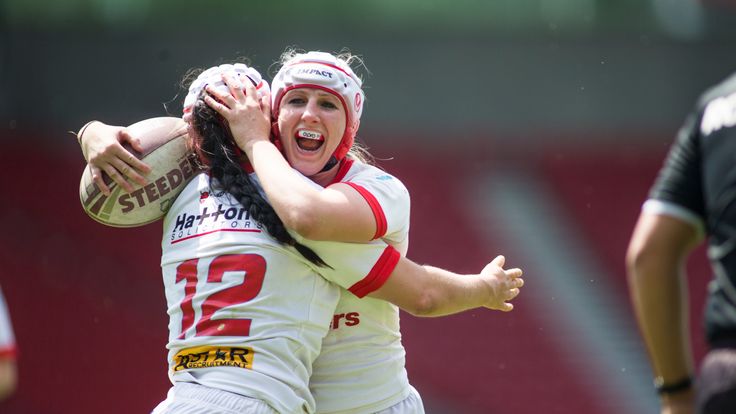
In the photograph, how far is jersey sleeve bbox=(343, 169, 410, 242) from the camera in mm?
3000

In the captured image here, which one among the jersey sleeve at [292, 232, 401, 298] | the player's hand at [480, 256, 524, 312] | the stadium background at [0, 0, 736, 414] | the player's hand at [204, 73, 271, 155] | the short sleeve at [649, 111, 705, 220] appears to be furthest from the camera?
the stadium background at [0, 0, 736, 414]

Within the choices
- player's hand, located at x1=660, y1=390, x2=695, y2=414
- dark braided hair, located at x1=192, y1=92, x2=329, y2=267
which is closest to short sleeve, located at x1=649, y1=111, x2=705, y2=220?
player's hand, located at x1=660, y1=390, x2=695, y2=414

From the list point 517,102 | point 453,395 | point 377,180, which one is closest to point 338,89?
point 377,180

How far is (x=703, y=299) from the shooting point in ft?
29.8

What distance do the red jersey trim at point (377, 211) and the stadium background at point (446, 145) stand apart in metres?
5.65

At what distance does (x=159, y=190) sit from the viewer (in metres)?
3.21

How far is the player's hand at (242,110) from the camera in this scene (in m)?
3.11

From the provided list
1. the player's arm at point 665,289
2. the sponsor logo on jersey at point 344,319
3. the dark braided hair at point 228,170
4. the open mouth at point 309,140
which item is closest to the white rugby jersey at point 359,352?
the sponsor logo on jersey at point 344,319

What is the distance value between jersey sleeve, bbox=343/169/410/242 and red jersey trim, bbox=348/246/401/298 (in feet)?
0.20

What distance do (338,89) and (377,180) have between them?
0.31 m

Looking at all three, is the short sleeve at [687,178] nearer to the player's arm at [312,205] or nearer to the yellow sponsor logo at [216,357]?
the player's arm at [312,205]

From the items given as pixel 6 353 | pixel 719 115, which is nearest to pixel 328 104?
pixel 6 353

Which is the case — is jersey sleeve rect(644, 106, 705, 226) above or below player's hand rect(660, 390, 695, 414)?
above

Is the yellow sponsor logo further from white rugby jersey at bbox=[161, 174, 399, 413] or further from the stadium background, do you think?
the stadium background
